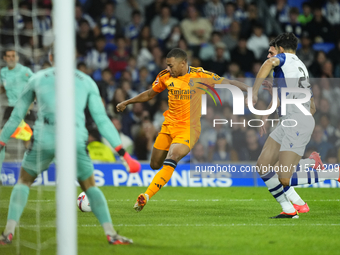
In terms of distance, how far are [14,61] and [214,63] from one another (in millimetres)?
5750

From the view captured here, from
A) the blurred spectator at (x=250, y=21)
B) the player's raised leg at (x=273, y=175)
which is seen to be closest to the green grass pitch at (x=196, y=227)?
the player's raised leg at (x=273, y=175)

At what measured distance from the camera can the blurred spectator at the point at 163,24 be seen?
520 inches

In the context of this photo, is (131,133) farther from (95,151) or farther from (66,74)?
(66,74)

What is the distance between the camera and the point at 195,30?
1306 centimetres

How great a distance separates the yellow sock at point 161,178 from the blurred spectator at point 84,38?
22.8 ft

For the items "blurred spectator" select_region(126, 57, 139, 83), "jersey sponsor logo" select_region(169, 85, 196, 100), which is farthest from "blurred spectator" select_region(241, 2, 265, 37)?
"jersey sponsor logo" select_region(169, 85, 196, 100)

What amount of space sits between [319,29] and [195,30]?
3223 mm

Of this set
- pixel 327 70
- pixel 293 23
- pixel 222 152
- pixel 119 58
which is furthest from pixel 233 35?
pixel 222 152

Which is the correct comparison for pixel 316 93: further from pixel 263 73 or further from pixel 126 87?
pixel 263 73

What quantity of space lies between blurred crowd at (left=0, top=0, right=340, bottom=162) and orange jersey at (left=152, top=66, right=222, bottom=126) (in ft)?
13.2

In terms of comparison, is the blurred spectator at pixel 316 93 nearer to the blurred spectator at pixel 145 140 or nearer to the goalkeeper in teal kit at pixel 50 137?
the blurred spectator at pixel 145 140

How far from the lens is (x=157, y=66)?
12789 millimetres

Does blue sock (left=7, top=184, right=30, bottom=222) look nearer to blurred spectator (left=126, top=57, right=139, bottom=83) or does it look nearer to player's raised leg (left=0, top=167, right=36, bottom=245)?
player's raised leg (left=0, top=167, right=36, bottom=245)

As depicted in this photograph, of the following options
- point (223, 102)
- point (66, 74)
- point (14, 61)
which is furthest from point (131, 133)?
point (66, 74)
